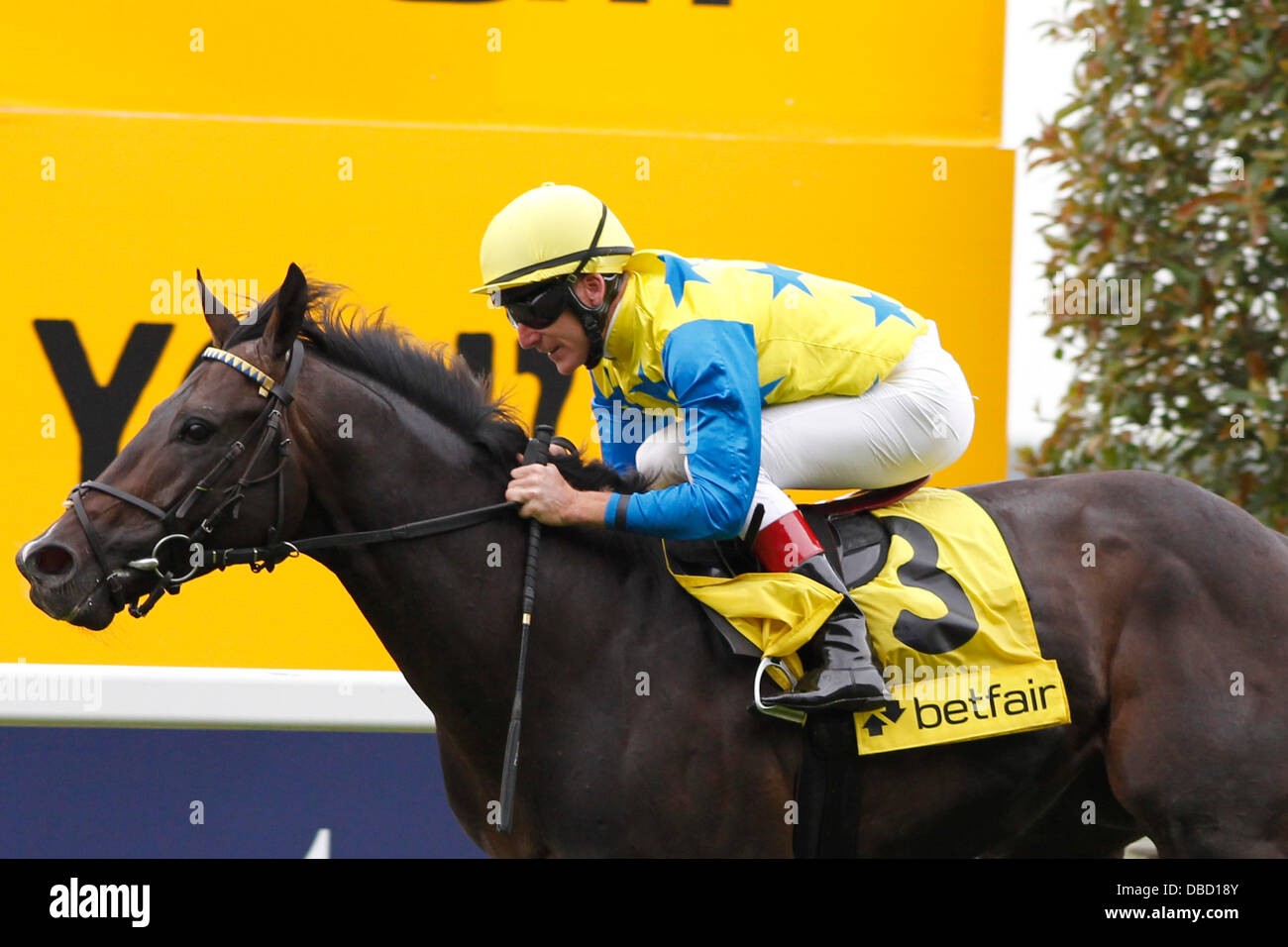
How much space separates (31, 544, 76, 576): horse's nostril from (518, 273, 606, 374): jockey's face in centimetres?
106

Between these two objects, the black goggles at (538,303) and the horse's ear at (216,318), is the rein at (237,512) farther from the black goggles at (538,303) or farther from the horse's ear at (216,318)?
the black goggles at (538,303)

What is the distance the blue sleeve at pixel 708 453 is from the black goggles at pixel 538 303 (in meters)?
0.31

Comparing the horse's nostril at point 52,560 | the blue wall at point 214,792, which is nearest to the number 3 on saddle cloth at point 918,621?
the horse's nostril at point 52,560

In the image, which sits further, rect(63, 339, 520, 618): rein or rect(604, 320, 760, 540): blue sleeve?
rect(604, 320, 760, 540): blue sleeve

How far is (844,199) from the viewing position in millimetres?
4293

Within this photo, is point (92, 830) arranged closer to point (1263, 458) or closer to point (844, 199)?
point (844, 199)

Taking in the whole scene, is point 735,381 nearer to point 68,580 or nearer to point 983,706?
point 983,706

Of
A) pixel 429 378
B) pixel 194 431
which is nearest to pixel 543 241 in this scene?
pixel 429 378

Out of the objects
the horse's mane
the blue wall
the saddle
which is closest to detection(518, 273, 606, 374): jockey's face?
the horse's mane

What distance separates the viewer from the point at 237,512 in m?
2.63

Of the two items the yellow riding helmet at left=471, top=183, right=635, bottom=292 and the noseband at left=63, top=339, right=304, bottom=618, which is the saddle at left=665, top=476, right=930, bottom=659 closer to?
the yellow riding helmet at left=471, top=183, right=635, bottom=292

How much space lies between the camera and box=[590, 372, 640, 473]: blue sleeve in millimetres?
3258

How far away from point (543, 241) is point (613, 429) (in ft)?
2.09

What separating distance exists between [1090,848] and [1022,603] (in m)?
0.78
